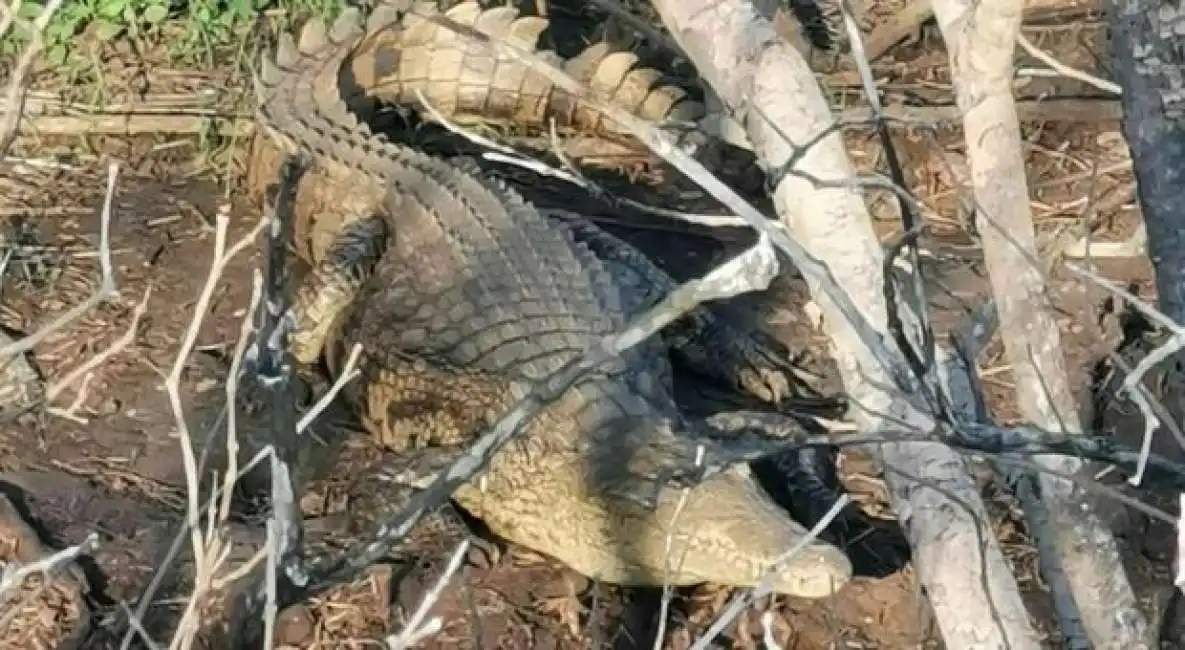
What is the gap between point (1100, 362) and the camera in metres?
4.07

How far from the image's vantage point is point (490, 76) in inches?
201

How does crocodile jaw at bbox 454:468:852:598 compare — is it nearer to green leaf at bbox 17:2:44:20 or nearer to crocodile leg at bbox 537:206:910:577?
crocodile leg at bbox 537:206:910:577

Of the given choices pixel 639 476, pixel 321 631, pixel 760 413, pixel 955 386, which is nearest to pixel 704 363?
pixel 760 413

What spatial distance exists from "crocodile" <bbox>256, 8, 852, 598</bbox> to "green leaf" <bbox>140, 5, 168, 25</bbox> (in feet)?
1.58

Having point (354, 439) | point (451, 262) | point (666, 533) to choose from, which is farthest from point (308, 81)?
point (666, 533)

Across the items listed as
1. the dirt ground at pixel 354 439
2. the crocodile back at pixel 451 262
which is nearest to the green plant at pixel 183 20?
the dirt ground at pixel 354 439

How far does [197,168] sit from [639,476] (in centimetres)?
183

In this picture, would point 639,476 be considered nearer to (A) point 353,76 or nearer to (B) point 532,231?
(B) point 532,231

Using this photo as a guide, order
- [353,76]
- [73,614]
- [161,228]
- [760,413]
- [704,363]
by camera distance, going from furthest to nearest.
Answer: [353,76], [161,228], [704,363], [760,413], [73,614]

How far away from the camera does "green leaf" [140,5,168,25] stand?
5.35 metres

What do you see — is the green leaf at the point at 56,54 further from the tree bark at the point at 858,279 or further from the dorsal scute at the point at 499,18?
the tree bark at the point at 858,279

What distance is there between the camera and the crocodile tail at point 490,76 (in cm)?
501

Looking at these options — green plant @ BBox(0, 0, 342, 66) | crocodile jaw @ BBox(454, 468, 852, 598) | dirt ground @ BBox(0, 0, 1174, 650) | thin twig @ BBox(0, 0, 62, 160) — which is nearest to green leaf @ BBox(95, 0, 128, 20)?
green plant @ BBox(0, 0, 342, 66)

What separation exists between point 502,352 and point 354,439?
381 millimetres
